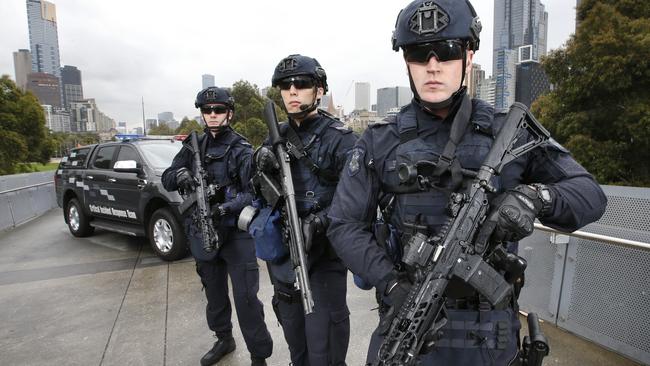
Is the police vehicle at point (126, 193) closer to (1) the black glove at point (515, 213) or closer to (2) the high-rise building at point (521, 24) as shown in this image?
(1) the black glove at point (515, 213)

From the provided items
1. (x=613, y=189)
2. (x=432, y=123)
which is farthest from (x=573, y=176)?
(x=613, y=189)

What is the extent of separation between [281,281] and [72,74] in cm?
24106

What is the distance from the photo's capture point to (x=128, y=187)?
6.21m

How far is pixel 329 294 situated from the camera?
2389 mm

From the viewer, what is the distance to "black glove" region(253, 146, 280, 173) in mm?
2475

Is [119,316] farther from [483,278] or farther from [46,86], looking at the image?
[46,86]

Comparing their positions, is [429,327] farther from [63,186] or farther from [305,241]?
[63,186]

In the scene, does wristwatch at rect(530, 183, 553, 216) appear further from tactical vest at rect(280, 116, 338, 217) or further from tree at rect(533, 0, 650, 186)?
tree at rect(533, 0, 650, 186)

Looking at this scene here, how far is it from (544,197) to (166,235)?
5.49 m

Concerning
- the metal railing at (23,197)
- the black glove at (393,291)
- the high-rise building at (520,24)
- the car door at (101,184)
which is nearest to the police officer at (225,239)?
the black glove at (393,291)

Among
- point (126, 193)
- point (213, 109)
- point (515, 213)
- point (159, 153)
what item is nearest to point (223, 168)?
point (213, 109)

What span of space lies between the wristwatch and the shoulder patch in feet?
2.13

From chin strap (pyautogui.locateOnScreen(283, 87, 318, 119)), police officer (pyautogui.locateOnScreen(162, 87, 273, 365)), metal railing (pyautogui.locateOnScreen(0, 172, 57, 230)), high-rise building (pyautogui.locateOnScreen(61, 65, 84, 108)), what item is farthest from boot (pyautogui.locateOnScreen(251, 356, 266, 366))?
high-rise building (pyautogui.locateOnScreen(61, 65, 84, 108))

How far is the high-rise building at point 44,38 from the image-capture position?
516 feet
